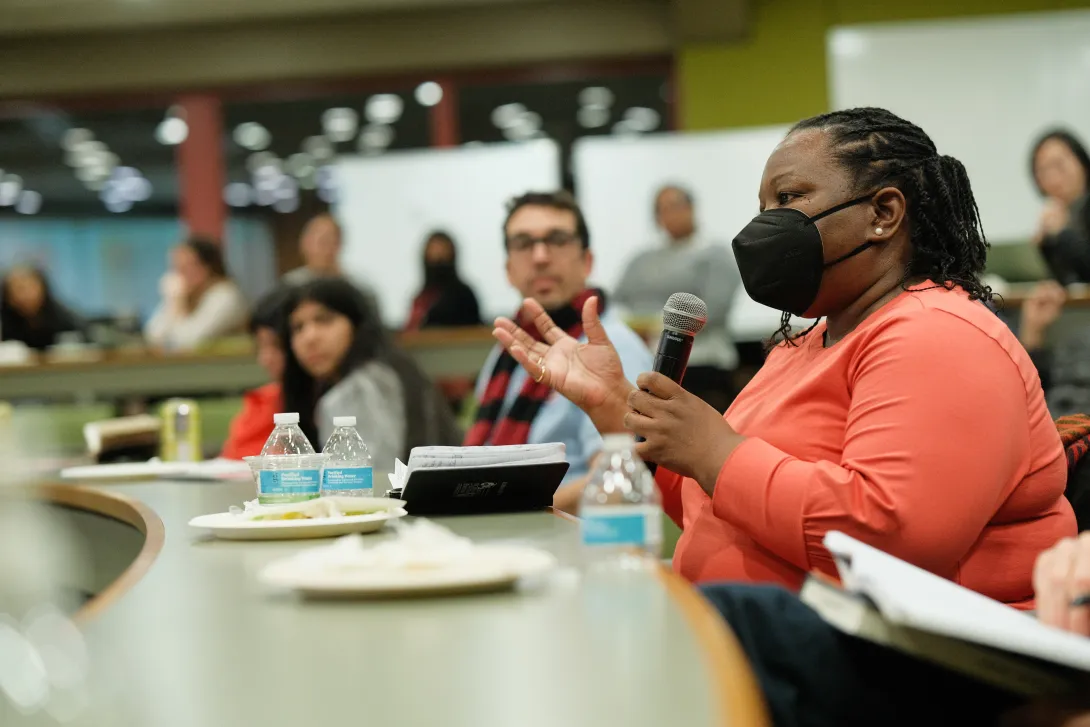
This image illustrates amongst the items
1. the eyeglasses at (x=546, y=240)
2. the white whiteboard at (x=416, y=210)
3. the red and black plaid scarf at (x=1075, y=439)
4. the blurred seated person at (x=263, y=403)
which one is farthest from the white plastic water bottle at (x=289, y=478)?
the white whiteboard at (x=416, y=210)

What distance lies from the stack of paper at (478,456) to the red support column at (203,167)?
7578mm

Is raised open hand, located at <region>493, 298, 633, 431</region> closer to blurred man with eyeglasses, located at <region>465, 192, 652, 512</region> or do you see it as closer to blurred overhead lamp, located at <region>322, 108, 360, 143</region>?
blurred man with eyeglasses, located at <region>465, 192, 652, 512</region>

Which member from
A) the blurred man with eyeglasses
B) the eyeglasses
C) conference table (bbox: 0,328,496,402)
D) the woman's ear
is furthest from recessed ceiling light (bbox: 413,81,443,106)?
the woman's ear

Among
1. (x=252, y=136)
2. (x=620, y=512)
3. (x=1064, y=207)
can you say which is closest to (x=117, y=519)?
(x=620, y=512)

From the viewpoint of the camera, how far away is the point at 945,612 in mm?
1033

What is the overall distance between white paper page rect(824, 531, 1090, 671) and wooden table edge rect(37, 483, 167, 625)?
2.40 feet

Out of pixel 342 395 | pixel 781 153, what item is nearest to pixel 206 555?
pixel 781 153

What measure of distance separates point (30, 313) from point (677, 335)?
6.69 metres

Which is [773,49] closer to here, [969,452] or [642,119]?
[642,119]

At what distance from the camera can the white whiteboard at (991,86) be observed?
26.9 feet

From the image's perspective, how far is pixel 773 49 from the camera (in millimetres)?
8336

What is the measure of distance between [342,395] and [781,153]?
5.98 feet

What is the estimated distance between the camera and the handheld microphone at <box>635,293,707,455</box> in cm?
171

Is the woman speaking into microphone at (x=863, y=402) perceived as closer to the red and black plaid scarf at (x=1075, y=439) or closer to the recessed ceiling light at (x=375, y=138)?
the red and black plaid scarf at (x=1075, y=439)
